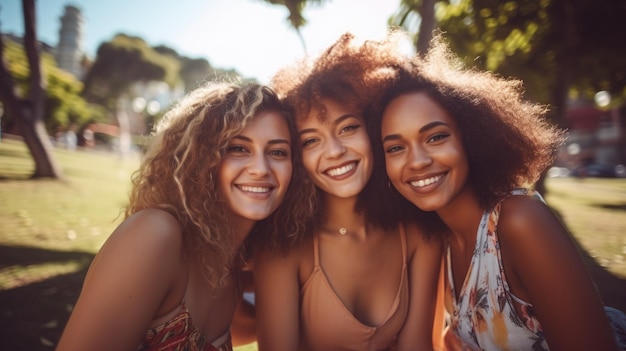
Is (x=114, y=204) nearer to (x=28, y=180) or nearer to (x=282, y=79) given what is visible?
(x=28, y=180)

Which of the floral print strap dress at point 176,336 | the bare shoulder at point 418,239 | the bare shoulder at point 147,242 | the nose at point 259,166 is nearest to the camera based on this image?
the bare shoulder at point 147,242

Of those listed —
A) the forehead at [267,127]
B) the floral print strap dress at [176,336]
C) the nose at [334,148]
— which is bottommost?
the floral print strap dress at [176,336]

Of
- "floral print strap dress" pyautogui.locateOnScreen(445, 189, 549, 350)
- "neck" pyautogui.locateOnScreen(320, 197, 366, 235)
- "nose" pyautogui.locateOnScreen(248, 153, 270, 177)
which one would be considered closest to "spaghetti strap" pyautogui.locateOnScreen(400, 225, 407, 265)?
"neck" pyautogui.locateOnScreen(320, 197, 366, 235)

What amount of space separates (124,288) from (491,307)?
2.27 m

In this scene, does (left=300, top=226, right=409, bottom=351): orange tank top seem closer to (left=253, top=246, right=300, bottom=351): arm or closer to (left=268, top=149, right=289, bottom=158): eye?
(left=253, top=246, right=300, bottom=351): arm

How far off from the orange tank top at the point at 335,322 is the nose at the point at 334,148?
844 millimetres

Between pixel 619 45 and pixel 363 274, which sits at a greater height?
pixel 619 45

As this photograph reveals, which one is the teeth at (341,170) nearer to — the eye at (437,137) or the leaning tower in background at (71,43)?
the eye at (437,137)

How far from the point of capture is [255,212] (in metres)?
2.44

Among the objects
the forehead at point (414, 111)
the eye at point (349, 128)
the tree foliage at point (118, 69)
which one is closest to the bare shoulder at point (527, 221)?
the forehead at point (414, 111)

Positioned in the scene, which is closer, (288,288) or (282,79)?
(288,288)

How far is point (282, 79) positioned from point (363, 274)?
186 centimetres

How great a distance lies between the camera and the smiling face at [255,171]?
95.9 inches

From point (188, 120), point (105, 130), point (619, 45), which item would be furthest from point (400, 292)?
point (105, 130)
